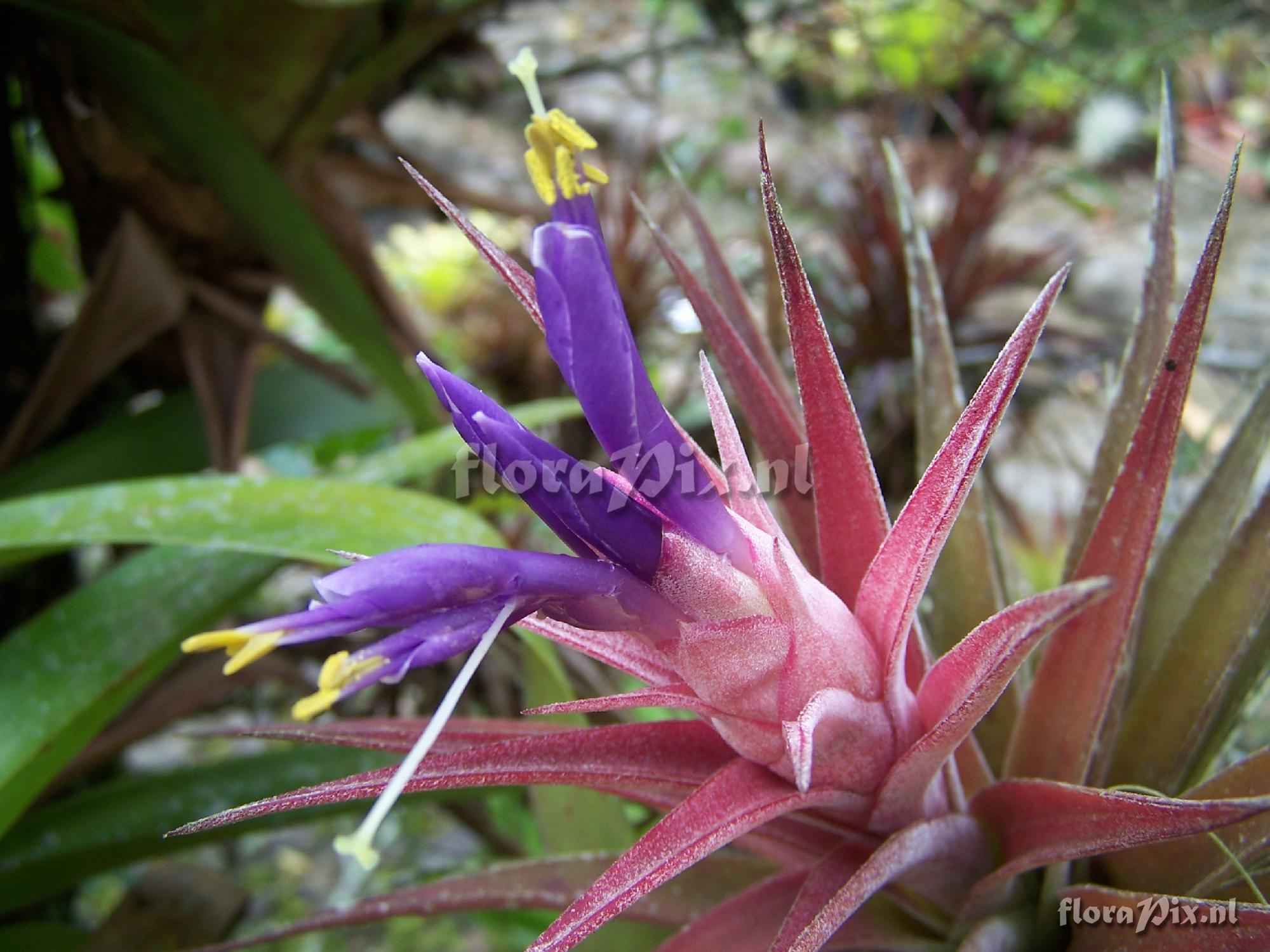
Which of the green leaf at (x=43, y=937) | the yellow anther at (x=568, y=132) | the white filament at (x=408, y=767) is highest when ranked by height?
the yellow anther at (x=568, y=132)

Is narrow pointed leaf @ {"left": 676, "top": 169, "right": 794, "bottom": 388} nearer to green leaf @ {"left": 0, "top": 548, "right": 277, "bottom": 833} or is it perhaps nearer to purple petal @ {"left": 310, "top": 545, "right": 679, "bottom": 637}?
purple petal @ {"left": 310, "top": 545, "right": 679, "bottom": 637}

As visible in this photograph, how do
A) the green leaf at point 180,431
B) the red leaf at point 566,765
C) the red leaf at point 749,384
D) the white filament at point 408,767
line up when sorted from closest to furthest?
1. the white filament at point 408,767
2. the red leaf at point 566,765
3. the red leaf at point 749,384
4. the green leaf at point 180,431

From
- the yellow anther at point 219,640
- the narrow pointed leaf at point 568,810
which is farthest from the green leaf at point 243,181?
the yellow anther at point 219,640

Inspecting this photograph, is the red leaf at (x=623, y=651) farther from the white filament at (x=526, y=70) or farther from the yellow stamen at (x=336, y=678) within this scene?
the white filament at (x=526, y=70)

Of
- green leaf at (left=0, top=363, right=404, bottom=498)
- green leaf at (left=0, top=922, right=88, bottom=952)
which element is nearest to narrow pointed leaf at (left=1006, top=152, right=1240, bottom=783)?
green leaf at (left=0, top=363, right=404, bottom=498)

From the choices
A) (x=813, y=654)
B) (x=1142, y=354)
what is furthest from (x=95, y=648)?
(x=1142, y=354)

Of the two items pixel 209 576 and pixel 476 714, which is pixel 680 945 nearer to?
pixel 209 576
